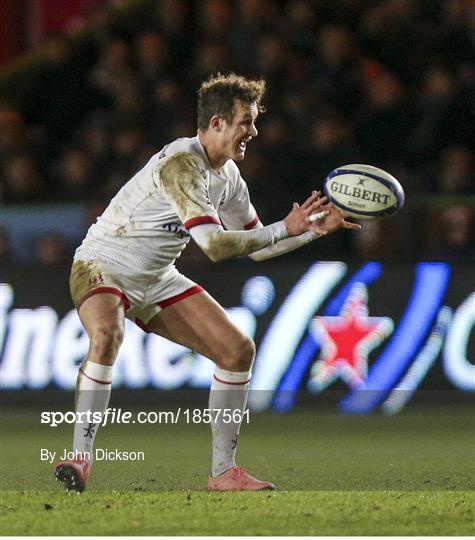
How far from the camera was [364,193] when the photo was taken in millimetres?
6805

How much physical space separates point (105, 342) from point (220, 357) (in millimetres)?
573

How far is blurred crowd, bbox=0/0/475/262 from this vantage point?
1067 cm

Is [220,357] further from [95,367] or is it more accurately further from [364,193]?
[364,193]

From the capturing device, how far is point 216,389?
6.85m

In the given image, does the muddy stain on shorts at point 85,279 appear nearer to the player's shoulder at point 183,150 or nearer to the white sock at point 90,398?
the white sock at point 90,398

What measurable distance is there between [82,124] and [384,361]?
4211 millimetres

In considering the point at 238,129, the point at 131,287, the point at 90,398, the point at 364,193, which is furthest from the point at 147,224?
the point at 364,193

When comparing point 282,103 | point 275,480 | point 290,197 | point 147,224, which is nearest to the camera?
point 147,224

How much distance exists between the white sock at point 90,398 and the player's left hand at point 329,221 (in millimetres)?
1090

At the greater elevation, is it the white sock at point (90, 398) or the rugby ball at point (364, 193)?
the rugby ball at point (364, 193)

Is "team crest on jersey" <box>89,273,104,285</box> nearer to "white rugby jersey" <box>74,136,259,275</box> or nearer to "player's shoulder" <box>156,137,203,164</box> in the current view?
"white rugby jersey" <box>74,136,259,275</box>

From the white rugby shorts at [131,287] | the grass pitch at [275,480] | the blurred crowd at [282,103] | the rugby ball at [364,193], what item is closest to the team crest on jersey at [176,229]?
the white rugby shorts at [131,287]

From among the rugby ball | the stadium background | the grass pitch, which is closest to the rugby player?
the rugby ball

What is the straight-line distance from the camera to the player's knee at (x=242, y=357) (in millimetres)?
6719
